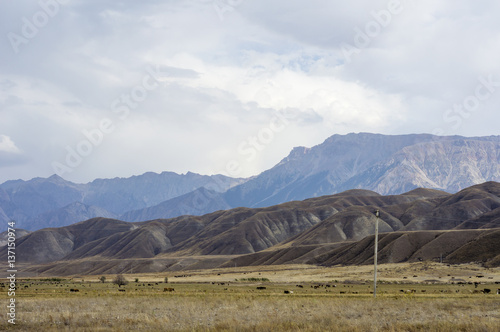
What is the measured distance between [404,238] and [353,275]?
47.8 metres

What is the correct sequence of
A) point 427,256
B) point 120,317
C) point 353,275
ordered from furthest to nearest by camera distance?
1. point 427,256
2. point 353,275
3. point 120,317

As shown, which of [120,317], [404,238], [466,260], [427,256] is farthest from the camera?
[404,238]

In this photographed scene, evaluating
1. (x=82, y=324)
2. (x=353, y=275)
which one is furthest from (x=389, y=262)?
(x=82, y=324)

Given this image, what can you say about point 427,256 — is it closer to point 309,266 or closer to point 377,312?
point 309,266

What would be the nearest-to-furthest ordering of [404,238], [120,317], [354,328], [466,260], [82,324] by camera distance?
[354,328] < [82,324] < [120,317] < [466,260] < [404,238]

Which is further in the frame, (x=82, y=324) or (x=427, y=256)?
(x=427, y=256)

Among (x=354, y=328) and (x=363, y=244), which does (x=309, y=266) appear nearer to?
(x=363, y=244)

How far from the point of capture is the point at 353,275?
11412cm

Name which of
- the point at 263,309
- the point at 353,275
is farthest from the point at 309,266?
the point at 263,309

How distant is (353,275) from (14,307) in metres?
84.5

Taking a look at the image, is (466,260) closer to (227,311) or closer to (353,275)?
(353,275)

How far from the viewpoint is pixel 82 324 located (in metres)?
33.9

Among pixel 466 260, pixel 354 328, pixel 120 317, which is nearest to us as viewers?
pixel 354 328

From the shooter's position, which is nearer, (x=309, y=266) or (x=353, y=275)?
(x=353, y=275)
